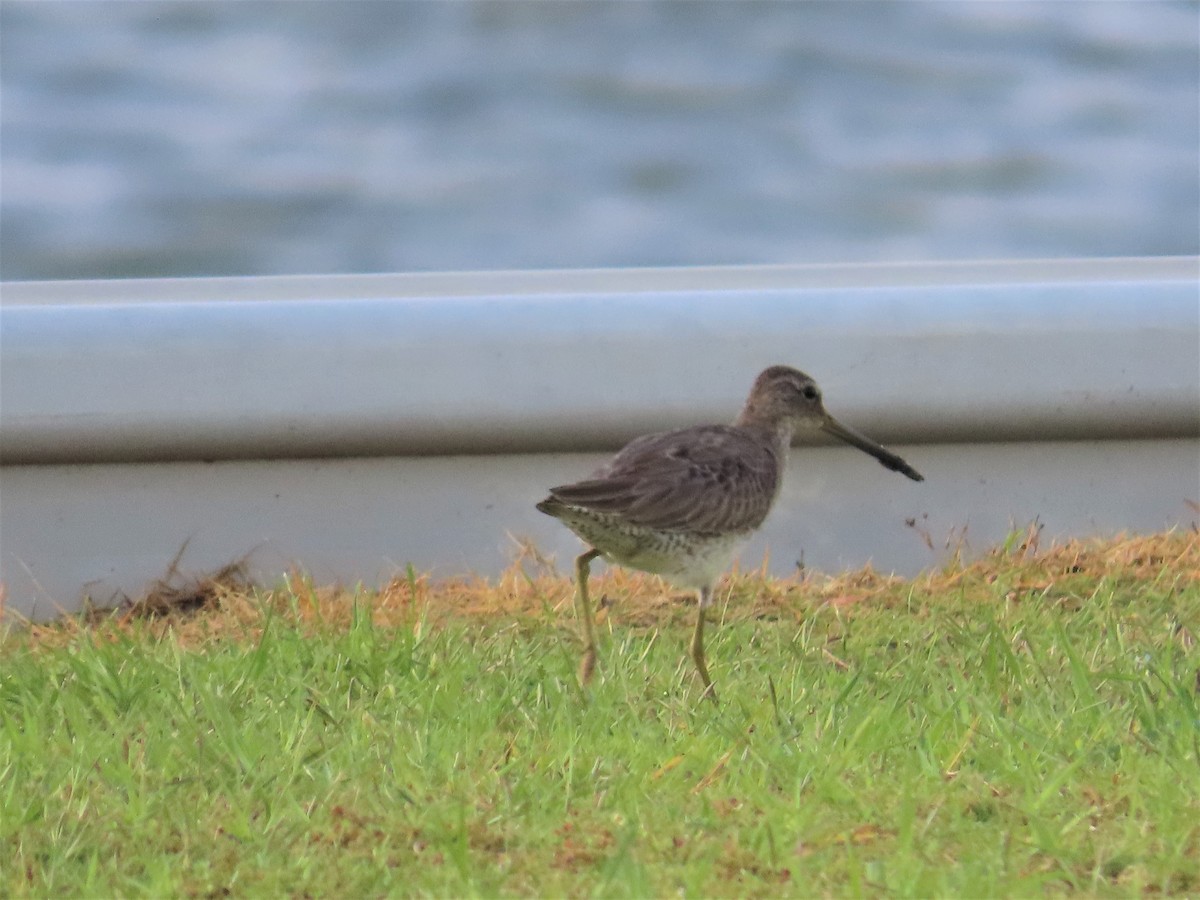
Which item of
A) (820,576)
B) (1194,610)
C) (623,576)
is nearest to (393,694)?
(623,576)

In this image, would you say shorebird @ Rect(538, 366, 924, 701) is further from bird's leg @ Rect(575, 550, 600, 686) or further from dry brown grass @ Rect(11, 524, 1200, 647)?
dry brown grass @ Rect(11, 524, 1200, 647)

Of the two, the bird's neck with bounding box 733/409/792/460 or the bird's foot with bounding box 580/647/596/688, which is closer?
the bird's foot with bounding box 580/647/596/688

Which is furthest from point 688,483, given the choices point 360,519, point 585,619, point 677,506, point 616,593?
point 360,519

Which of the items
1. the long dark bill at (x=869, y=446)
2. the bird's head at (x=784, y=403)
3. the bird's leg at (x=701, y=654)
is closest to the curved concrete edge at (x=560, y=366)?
the long dark bill at (x=869, y=446)

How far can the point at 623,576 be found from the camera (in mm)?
5523

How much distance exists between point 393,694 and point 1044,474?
2.41 meters

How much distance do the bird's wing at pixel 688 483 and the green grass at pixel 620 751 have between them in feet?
1.17

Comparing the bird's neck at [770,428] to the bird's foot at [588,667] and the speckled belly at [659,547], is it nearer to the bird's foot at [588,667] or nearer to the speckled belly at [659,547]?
the speckled belly at [659,547]

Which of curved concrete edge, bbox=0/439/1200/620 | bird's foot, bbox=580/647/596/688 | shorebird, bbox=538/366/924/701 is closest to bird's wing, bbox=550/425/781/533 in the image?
shorebird, bbox=538/366/924/701

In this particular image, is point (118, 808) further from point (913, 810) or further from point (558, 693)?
point (913, 810)

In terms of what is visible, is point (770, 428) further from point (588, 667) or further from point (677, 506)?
point (588, 667)

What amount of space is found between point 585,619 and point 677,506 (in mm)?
355

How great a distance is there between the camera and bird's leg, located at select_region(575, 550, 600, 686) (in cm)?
445

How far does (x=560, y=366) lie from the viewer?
5598 mm
